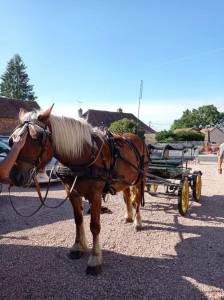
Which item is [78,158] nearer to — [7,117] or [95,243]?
[95,243]

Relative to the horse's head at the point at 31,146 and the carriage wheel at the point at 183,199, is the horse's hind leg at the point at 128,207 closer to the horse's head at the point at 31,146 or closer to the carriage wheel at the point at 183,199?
the carriage wheel at the point at 183,199

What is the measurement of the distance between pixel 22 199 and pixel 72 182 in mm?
4985

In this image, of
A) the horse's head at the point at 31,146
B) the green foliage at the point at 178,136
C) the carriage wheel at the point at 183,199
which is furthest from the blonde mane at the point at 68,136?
the green foliage at the point at 178,136

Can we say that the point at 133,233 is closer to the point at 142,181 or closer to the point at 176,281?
the point at 142,181

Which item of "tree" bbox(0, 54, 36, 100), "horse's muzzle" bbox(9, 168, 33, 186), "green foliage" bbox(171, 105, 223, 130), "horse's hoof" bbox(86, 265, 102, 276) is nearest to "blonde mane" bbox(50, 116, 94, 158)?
"horse's muzzle" bbox(9, 168, 33, 186)

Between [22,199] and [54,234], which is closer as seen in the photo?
[54,234]

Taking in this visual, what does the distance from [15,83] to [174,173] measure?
5920cm

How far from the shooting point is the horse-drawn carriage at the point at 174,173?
7.09 meters

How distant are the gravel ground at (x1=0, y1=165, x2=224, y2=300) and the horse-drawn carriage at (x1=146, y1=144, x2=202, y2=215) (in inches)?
21.8

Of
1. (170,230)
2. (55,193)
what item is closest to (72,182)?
(170,230)

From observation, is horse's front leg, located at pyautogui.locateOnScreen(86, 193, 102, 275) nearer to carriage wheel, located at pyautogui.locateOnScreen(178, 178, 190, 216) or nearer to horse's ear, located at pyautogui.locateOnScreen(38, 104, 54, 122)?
horse's ear, located at pyautogui.locateOnScreen(38, 104, 54, 122)

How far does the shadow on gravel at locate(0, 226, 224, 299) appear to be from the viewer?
3.58 m

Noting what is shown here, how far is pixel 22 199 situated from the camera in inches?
344

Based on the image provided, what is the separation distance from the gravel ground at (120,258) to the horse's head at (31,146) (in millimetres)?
1295
